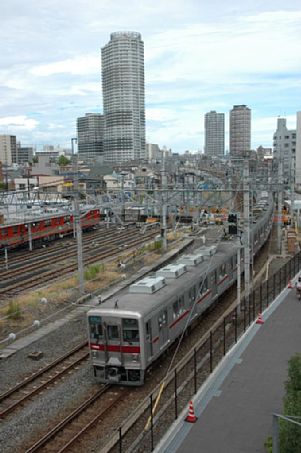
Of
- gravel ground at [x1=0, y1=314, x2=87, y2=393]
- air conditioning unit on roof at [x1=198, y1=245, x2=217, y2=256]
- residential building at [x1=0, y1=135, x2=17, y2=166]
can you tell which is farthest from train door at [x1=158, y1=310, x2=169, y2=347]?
residential building at [x1=0, y1=135, x2=17, y2=166]

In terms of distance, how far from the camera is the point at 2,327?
55.5 feet

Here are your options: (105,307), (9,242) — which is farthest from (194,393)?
(9,242)

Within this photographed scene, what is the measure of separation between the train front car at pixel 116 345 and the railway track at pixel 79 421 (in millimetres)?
395

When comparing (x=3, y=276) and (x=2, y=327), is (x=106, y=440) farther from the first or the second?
(x=3, y=276)

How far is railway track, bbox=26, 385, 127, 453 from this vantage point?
30.8ft

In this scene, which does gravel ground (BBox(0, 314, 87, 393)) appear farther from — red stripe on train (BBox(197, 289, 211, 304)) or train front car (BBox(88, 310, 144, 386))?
red stripe on train (BBox(197, 289, 211, 304))

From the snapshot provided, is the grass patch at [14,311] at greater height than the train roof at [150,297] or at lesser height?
lesser

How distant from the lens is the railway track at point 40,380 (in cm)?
1129

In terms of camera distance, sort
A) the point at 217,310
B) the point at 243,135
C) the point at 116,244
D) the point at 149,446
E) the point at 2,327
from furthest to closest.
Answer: the point at 243,135 → the point at 116,244 → the point at 217,310 → the point at 2,327 → the point at 149,446

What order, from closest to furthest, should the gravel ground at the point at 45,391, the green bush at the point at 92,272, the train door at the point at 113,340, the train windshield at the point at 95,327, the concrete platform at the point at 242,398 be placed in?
the concrete platform at the point at 242,398 < the gravel ground at the point at 45,391 < the train door at the point at 113,340 < the train windshield at the point at 95,327 < the green bush at the point at 92,272

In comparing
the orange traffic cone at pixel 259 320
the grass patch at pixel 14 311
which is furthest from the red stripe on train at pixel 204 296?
the grass patch at pixel 14 311

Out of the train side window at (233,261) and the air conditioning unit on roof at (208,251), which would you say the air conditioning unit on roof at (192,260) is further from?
the train side window at (233,261)

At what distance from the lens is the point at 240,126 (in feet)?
432

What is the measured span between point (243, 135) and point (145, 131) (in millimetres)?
31197
